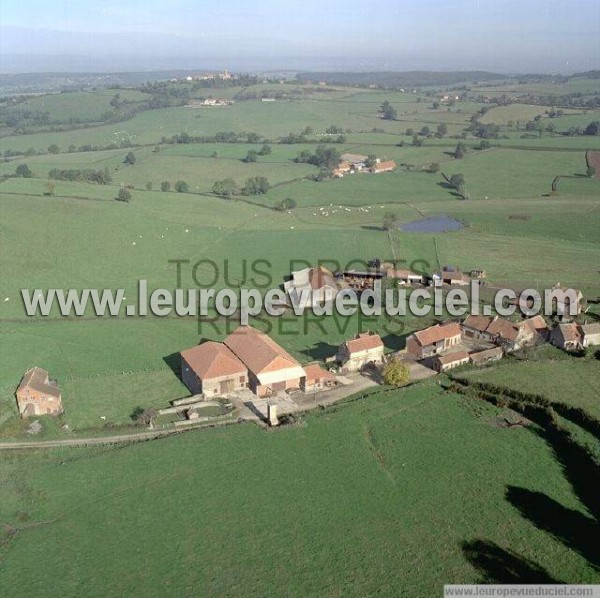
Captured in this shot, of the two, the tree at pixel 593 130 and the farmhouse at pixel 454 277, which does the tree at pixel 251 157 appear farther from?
the tree at pixel 593 130

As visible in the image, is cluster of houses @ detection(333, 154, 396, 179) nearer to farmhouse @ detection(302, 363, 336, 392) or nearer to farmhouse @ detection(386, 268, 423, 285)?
farmhouse @ detection(386, 268, 423, 285)

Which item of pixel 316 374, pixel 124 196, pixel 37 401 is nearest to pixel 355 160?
pixel 124 196

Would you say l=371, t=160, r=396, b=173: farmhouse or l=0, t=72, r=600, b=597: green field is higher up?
l=371, t=160, r=396, b=173: farmhouse

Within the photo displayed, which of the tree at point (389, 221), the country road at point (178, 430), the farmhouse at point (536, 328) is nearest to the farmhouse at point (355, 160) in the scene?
the tree at point (389, 221)

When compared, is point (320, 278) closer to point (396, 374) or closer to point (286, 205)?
point (396, 374)

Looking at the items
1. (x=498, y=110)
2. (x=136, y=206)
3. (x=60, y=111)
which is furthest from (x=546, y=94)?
(x=136, y=206)

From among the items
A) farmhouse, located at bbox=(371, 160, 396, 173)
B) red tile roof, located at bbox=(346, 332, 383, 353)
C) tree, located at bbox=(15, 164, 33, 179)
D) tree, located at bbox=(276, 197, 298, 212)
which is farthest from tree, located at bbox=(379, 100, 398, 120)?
red tile roof, located at bbox=(346, 332, 383, 353)
